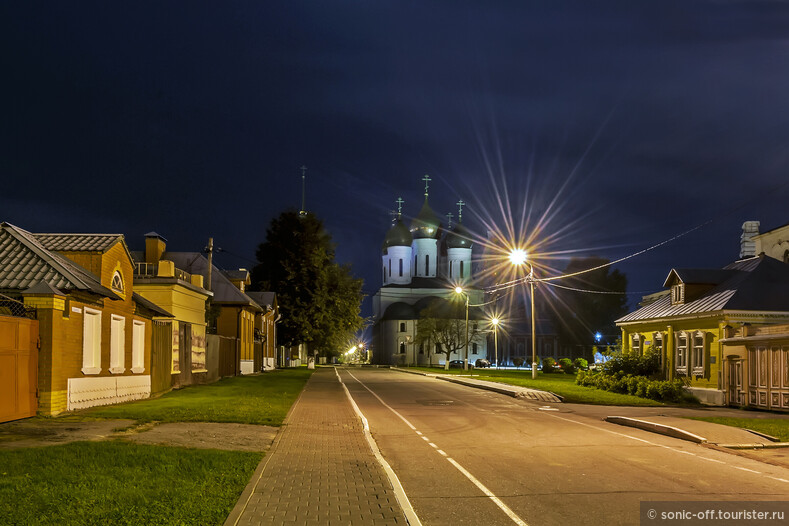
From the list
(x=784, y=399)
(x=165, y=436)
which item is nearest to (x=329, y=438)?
(x=165, y=436)

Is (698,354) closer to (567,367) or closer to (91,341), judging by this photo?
(91,341)

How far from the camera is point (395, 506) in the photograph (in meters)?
8.75

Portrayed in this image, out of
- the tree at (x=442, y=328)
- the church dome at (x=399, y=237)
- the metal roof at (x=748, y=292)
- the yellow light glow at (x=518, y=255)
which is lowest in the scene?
the tree at (x=442, y=328)

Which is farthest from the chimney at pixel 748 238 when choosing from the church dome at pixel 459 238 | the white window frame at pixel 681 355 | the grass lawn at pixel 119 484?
the church dome at pixel 459 238

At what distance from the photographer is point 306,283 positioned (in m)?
66.6

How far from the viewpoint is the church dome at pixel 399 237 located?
126438 millimetres

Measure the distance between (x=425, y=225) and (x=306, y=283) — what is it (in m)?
62.8

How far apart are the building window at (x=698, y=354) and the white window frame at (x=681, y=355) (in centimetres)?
50

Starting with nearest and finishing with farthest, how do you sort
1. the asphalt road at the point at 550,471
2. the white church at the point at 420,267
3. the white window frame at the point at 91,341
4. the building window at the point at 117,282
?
the asphalt road at the point at 550,471 < the white window frame at the point at 91,341 < the building window at the point at 117,282 < the white church at the point at 420,267

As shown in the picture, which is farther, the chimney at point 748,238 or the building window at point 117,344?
the chimney at point 748,238

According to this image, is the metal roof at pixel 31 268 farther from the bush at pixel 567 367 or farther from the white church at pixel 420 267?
the white church at pixel 420 267

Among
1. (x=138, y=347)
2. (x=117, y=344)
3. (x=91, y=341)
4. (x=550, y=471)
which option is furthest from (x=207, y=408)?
(x=550, y=471)

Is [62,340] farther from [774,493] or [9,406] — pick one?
[774,493]

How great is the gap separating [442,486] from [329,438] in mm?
5911
